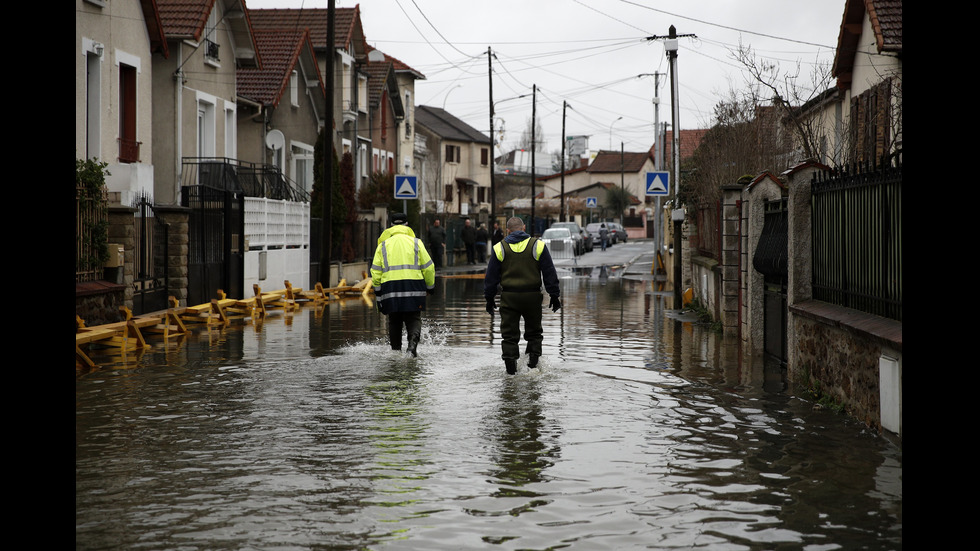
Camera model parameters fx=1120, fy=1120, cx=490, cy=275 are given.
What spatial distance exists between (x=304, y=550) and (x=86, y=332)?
28.9 ft

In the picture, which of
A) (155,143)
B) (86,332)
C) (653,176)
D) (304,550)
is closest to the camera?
(304,550)

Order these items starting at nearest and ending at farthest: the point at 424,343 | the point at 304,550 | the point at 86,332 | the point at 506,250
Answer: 1. the point at 304,550
2. the point at 506,250
3. the point at 86,332
4. the point at 424,343

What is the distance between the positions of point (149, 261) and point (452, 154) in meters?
62.1

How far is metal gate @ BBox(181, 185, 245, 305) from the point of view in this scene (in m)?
20.5

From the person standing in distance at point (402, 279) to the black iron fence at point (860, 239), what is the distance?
4.63m

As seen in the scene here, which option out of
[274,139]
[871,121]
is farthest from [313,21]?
[871,121]

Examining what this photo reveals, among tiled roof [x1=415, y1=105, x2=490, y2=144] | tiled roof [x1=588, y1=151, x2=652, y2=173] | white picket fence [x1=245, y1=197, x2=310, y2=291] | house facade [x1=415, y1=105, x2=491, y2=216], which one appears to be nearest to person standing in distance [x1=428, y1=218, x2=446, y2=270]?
white picket fence [x1=245, y1=197, x2=310, y2=291]

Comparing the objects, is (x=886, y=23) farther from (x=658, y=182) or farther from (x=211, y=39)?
(x=211, y=39)

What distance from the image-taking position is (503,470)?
23.8ft

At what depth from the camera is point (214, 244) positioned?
21.7 metres

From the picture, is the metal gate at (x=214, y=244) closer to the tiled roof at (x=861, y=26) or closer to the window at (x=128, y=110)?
the window at (x=128, y=110)

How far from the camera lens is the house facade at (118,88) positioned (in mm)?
20875
